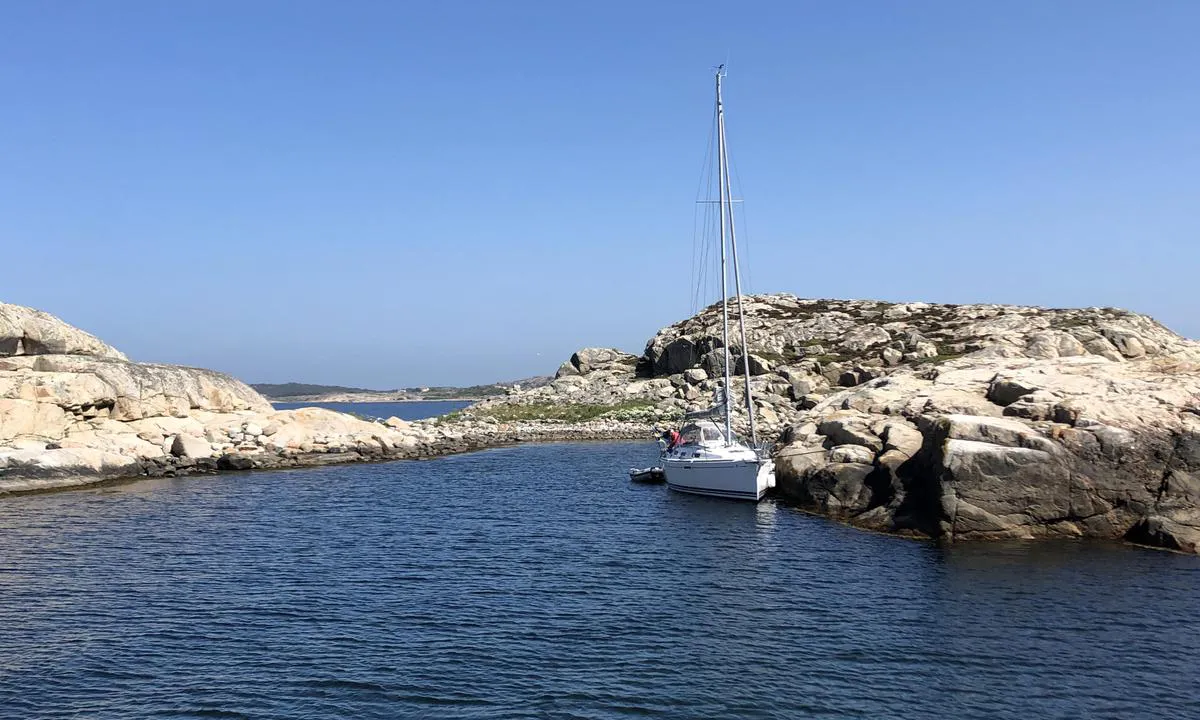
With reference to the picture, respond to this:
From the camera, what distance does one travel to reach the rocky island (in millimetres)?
37344

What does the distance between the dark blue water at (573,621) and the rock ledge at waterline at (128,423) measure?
1449cm

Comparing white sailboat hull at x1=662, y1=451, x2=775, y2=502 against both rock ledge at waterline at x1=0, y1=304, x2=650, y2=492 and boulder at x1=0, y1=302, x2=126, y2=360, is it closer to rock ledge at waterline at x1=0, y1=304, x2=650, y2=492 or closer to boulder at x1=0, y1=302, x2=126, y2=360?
rock ledge at waterline at x1=0, y1=304, x2=650, y2=492

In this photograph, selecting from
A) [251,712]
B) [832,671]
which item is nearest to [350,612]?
[251,712]

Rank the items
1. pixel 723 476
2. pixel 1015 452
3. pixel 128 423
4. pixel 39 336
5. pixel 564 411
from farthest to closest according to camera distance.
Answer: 1. pixel 564 411
2. pixel 39 336
3. pixel 128 423
4. pixel 723 476
5. pixel 1015 452

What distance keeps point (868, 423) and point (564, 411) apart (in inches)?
3002

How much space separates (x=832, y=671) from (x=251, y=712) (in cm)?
1510

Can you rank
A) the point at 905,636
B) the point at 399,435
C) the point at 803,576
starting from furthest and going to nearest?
the point at 399,435
the point at 803,576
the point at 905,636

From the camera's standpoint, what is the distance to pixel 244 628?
26.5 meters

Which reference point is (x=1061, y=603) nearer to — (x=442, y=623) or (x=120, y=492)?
(x=442, y=623)

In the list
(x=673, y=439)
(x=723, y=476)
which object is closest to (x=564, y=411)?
(x=673, y=439)

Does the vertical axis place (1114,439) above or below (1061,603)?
above

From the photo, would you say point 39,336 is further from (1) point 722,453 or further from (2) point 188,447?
(1) point 722,453

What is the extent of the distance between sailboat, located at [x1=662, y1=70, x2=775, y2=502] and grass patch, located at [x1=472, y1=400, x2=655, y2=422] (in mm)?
52391

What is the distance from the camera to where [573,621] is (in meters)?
27.1
